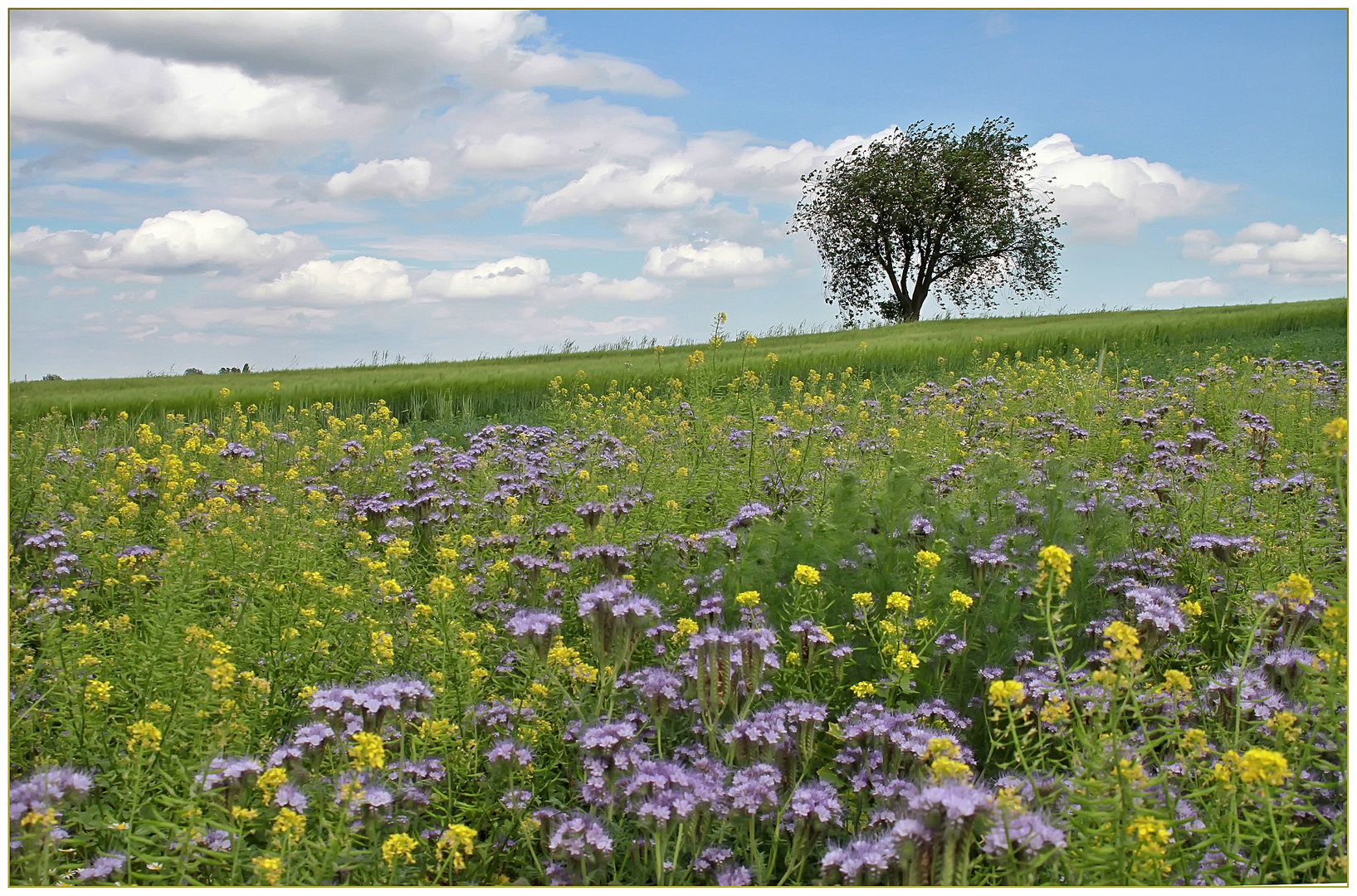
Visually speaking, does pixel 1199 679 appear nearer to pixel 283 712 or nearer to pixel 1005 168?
pixel 283 712

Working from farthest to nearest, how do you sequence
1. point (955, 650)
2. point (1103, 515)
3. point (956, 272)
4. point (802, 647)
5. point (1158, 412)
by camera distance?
1. point (956, 272)
2. point (1158, 412)
3. point (1103, 515)
4. point (955, 650)
5. point (802, 647)

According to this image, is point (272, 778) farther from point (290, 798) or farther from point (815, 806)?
point (815, 806)

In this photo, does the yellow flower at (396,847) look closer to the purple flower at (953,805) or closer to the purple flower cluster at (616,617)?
the purple flower cluster at (616,617)

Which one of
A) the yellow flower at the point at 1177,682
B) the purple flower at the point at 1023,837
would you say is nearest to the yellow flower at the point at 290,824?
the purple flower at the point at 1023,837

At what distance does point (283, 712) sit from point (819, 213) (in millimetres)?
31846

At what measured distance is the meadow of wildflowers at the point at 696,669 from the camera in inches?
90.4

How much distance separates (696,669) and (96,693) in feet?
7.05

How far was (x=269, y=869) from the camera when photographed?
2.11m

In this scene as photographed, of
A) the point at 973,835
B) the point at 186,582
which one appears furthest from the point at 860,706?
the point at 186,582

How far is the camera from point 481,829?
3.02m

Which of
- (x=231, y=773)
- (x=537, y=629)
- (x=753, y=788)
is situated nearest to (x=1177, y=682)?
(x=753, y=788)

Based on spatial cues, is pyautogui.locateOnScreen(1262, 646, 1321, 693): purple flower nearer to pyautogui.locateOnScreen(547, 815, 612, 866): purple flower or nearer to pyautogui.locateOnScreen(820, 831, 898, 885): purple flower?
pyautogui.locateOnScreen(820, 831, 898, 885): purple flower

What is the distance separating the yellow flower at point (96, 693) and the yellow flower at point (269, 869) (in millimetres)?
1261

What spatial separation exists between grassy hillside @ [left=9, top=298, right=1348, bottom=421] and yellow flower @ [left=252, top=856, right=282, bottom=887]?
21.7 ft
